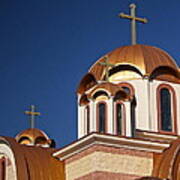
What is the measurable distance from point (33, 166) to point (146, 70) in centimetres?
545

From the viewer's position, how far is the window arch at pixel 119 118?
853 inches

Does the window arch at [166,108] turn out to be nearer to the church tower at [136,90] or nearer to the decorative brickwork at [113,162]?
the church tower at [136,90]

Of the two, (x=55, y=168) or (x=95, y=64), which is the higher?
(x=95, y=64)

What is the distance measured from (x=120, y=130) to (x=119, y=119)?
0.37 m

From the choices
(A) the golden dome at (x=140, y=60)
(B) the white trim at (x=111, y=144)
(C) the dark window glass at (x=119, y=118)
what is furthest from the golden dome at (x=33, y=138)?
(C) the dark window glass at (x=119, y=118)

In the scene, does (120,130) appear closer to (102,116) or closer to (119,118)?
(119,118)

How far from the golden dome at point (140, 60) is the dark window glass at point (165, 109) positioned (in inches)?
33.5

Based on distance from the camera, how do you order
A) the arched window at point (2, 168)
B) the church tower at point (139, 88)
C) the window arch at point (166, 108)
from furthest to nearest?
the window arch at point (166, 108), the arched window at point (2, 168), the church tower at point (139, 88)

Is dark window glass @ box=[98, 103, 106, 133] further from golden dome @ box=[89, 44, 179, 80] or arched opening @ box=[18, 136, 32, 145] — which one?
arched opening @ box=[18, 136, 32, 145]

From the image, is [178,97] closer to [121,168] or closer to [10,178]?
[121,168]

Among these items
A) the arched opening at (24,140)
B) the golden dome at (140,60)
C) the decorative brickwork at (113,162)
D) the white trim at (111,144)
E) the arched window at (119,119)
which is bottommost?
the decorative brickwork at (113,162)

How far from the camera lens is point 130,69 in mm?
24125

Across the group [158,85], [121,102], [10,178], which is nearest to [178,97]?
[158,85]

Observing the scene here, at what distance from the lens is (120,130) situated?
21.7 meters
